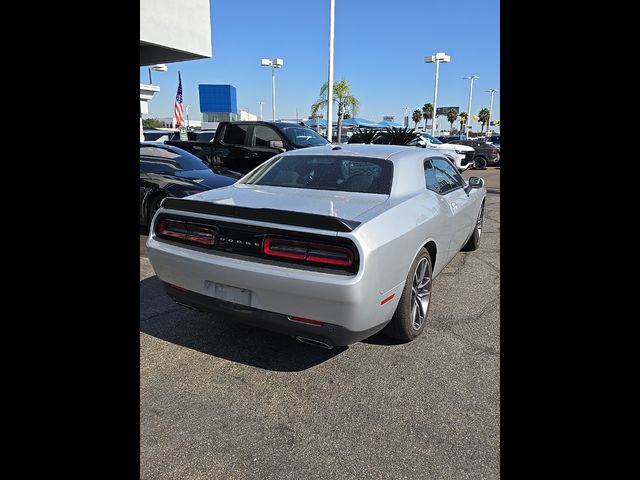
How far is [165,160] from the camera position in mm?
6770

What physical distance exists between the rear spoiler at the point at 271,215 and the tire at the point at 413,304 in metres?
0.73

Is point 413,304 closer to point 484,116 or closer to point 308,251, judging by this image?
point 308,251

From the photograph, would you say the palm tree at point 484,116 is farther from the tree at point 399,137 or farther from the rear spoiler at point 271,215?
the rear spoiler at point 271,215

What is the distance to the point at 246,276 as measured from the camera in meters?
2.50

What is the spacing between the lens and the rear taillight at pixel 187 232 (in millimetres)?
2750

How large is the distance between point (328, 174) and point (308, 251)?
4.63 ft

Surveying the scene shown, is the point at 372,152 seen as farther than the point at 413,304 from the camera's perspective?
Yes

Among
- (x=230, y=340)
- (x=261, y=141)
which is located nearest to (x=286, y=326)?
(x=230, y=340)

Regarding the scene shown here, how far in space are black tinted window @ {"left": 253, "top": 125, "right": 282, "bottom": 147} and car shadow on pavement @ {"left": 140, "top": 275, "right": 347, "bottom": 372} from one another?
20.2 ft
